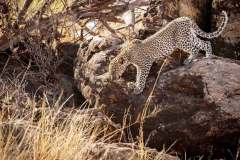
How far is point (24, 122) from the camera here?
5.57 meters

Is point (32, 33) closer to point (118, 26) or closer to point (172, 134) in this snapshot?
point (118, 26)

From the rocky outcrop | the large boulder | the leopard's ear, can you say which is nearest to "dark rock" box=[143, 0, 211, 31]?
the leopard's ear

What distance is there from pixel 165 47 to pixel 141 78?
1.42ft

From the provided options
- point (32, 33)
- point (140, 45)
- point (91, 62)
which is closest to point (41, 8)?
point (32, 33)

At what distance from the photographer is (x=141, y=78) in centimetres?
663

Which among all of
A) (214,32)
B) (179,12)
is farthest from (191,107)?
(179,12)

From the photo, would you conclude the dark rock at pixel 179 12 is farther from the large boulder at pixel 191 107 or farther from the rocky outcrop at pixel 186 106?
the large boulder at pixel 191 107

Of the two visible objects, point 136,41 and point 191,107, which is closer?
point 191,107

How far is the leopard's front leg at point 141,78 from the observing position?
6.62 m

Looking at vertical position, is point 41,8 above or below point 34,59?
above

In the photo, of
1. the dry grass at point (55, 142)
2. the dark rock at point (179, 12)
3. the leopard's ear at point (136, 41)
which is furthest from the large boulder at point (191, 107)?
the dark rock at point (179, 12)

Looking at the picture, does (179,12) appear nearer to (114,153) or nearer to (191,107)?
(191,107)

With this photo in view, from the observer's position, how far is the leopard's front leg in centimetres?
662

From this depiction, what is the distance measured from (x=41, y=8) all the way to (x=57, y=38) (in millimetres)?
500
